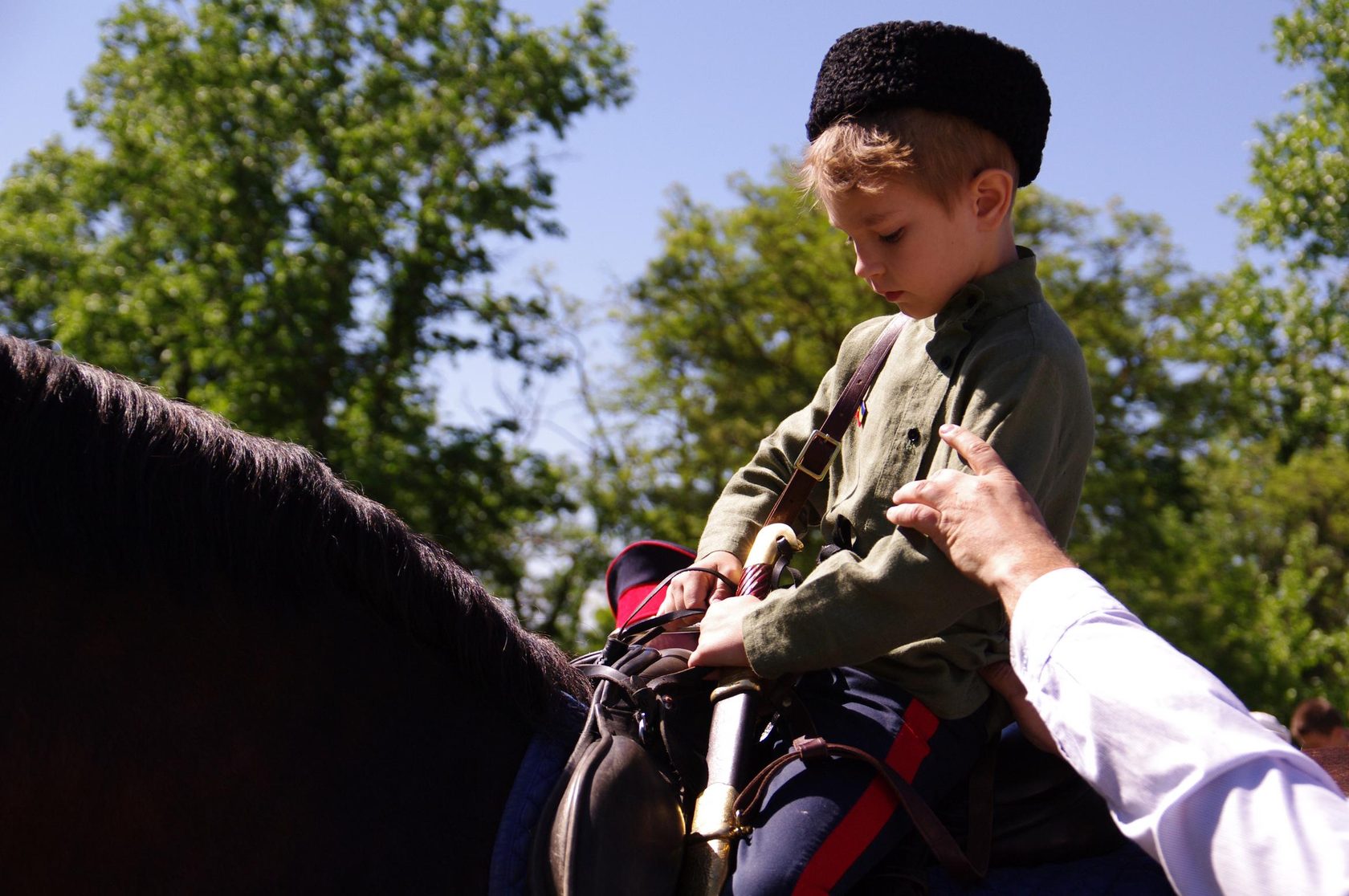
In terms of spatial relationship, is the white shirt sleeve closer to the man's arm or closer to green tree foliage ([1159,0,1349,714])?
the man's arm

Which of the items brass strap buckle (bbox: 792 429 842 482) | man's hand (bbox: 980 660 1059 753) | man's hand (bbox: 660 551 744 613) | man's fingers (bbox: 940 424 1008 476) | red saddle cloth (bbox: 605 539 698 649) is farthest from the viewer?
red saddle cloth (bbox: 605 539 698 649)

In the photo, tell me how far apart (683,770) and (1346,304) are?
19067mm

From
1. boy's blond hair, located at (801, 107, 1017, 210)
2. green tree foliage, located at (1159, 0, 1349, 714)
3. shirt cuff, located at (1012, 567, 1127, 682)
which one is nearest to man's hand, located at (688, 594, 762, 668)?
shirt cuff, located at (1012, 567, 1127, 682)

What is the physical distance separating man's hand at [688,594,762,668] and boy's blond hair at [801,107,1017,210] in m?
0.78

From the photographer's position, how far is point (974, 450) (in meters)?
1.77

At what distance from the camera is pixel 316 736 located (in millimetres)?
1718

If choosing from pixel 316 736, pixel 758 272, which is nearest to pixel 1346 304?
pixel 758 272

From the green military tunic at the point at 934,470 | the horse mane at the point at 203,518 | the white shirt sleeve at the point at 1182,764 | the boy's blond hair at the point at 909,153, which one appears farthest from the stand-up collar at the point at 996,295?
the horse mane at the point at 203,518

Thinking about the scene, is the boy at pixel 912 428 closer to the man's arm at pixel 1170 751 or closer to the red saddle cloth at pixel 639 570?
the man's arm at pixel 1170 751

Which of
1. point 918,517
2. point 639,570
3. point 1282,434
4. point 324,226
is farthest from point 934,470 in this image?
point 1282,434

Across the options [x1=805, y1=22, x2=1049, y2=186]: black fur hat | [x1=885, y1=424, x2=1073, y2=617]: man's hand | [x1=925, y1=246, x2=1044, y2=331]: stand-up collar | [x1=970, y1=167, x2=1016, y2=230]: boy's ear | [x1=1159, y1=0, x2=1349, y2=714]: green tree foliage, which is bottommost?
[x1=885, y1=424, x2=1073, y2=617]: man's hand

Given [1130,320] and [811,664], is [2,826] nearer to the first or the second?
[811,664]

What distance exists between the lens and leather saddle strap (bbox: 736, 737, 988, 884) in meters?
1.88

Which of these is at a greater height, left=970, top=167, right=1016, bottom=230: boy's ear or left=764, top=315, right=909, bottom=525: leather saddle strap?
left=970, top=167, right=1016, bottom=230: boy's ear
